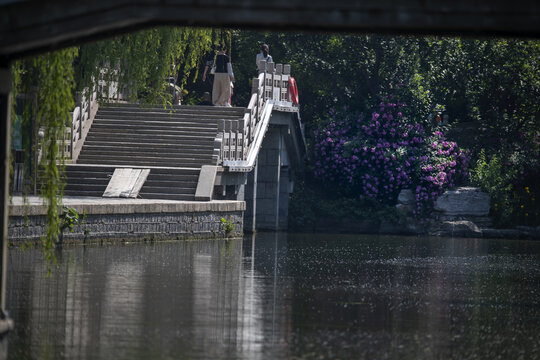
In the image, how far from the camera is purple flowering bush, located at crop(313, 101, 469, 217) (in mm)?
36281

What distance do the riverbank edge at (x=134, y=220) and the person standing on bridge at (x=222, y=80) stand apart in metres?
6.40

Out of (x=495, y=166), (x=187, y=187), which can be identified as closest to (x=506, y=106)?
(x=495, y=166)

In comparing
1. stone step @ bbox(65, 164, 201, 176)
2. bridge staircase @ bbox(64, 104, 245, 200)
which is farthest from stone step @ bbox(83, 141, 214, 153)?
stone step @ bbox(65, 164, 201, 176)

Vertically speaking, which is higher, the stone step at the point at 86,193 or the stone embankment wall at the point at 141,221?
the stone step at the point at 86,193

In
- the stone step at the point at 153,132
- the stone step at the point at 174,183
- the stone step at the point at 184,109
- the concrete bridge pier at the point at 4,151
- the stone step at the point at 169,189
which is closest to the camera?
the concrete bridge pier at the point at 4,151

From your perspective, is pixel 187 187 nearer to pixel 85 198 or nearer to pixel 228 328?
pixel 85 198

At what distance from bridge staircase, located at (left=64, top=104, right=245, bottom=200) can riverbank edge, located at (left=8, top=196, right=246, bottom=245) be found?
105 centimetres

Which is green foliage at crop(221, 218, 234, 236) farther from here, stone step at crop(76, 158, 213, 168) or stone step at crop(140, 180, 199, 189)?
stone step at crop(76, 158, 213, 168)

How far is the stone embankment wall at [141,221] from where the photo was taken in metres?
20.2

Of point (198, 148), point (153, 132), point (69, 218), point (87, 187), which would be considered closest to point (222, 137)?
point (198, 148)

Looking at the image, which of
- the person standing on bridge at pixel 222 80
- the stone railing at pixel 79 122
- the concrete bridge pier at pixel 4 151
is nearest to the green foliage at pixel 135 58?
the stone railing at pixel 79 122

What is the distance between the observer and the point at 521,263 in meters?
23.5

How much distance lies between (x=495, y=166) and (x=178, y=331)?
27.0 m

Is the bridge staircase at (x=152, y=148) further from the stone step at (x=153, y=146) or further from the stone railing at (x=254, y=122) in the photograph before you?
the stone railing at (x=254, y=122)
